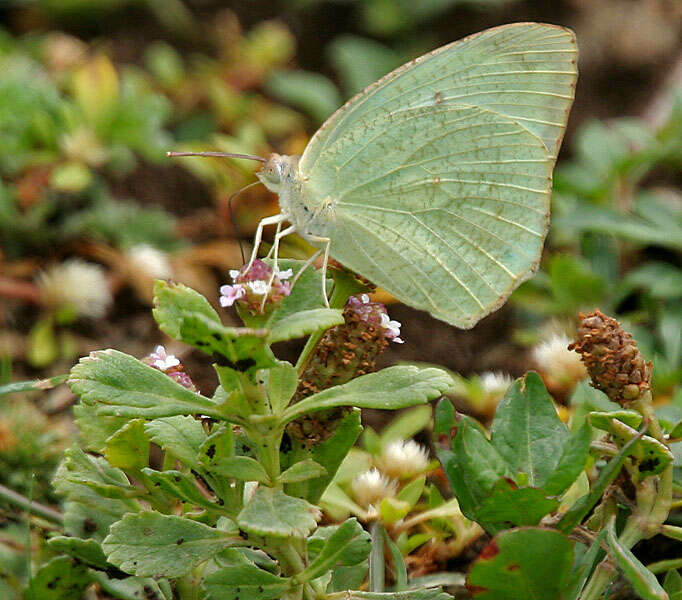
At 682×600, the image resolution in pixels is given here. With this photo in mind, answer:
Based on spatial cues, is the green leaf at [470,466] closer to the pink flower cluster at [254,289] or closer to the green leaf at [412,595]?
the green leaf at [412,595]

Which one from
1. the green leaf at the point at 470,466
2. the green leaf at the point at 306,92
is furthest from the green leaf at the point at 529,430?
the green leaf at the point at 306,92

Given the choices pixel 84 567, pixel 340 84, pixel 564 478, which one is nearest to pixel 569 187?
pixel 340 84

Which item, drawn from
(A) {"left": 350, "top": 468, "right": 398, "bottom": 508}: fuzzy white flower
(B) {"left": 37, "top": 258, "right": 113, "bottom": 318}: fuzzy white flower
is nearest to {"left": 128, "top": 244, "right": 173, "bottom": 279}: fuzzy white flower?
(B) {"left": 37, "top": 258, "right": 113, "bottom": 318}: fuzzy white flower

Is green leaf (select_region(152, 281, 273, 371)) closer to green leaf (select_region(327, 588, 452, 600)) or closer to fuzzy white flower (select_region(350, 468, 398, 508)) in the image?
green leaf (select_region(327, 588, 452, 600))

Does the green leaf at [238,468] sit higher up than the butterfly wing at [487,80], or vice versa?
the butterfly wing at [487,80]

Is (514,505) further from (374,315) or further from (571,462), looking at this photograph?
(374,315)

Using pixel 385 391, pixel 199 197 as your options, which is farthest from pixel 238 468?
pixel 199 197
